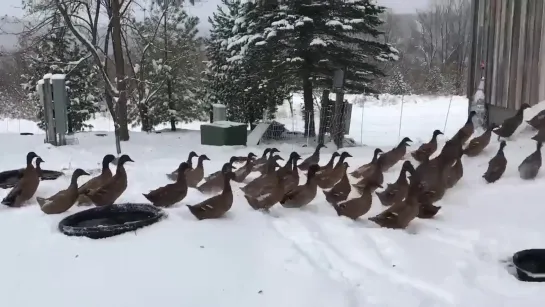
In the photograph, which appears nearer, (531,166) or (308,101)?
(531,166)

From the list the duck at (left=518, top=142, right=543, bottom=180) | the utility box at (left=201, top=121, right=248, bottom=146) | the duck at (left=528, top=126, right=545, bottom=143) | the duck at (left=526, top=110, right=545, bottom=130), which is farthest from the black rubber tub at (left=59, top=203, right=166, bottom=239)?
the utility box at (left=201, top=121, right=248, bottom=146)

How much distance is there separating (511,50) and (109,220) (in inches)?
275

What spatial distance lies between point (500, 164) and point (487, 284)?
256 centimetres

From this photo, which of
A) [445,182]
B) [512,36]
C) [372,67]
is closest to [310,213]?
[445,182]

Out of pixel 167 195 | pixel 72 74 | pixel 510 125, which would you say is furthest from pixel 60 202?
pixel 72 74

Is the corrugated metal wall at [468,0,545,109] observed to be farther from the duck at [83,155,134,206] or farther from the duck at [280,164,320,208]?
the duck at [83,155,134,206]

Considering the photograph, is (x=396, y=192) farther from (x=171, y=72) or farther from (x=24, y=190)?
(x=171, y=72)

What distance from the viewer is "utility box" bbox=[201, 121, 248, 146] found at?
12.6 meters

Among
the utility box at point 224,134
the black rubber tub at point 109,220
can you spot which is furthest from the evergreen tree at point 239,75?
the black rubber tub at point 109,220

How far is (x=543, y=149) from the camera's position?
6297 mm

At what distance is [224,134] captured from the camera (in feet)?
41.3

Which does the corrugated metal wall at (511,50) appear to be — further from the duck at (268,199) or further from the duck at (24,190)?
the duck at (24,190)

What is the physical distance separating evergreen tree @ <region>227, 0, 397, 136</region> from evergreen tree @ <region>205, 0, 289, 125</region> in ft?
1.14

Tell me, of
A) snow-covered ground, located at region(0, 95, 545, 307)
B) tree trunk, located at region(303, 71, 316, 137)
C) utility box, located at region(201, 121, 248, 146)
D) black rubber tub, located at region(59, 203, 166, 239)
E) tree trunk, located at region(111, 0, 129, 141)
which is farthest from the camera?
tree trunk, located at region(111, 0, 129, 141)
